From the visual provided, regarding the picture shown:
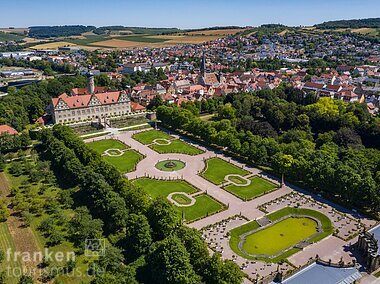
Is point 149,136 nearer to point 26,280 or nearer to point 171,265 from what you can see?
point 26,280

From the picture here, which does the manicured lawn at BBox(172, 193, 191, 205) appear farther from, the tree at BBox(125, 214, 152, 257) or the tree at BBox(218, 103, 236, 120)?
the tree at BBox(218, 103, 236, 120)

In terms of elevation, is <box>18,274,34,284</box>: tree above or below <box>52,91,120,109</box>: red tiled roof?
below

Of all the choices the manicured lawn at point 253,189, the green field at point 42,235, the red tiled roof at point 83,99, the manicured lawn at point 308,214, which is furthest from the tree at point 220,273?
the red tiled roof at point 83,99

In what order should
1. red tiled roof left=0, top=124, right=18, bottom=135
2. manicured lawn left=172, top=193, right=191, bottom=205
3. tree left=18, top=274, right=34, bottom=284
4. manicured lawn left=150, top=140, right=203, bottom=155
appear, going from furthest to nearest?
red tiled roof left=0, top=124, right=18, bottom=135 → manicured lawn left=150, top=140, right=203, bottom=155 → manicured lawn left=172, top=193, right=191, bottom=205 → tree left=18, top=274, right=34, bottom=284

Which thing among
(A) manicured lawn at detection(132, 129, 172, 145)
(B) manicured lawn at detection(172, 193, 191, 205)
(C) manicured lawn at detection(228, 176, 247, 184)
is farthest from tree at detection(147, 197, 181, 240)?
(A) manicured lawn at detection(132, 129, 172, 145)

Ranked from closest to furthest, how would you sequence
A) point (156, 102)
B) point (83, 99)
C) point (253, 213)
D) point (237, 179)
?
1. point (253, 213)
2. point (237, 179)
3. point (83, 99)
4. point (156, 102)

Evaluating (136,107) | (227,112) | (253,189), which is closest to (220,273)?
(253,189)
